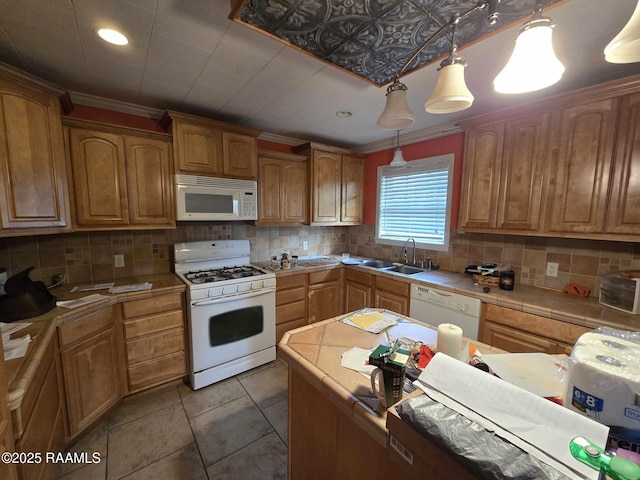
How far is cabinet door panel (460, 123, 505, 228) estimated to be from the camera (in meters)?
2.13

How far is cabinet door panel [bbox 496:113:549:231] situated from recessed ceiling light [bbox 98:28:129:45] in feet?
8.67

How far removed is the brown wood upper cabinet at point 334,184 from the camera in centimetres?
312

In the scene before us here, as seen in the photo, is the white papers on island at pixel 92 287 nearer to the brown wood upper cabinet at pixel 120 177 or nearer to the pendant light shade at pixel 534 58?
the brown wood upper cabinet at pixel 120 177

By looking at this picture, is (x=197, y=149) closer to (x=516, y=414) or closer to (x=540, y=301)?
(x=516, y=414)

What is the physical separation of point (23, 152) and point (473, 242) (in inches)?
137

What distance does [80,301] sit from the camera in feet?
5.68

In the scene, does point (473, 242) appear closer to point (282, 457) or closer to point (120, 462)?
point (282, 457)

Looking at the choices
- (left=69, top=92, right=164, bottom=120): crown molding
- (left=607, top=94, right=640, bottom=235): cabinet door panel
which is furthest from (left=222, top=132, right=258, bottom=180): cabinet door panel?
(left=607, top=94, right=640, bottom=235): cabinet door panel

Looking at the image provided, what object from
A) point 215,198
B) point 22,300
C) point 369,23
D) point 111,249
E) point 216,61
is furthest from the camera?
point 215,198

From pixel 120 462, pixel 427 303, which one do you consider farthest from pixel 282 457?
pixel 427 303

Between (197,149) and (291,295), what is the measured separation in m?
1.70

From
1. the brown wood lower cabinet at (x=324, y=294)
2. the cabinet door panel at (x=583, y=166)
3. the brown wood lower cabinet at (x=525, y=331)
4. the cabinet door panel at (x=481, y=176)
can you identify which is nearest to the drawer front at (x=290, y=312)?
the brown wood lower cabinet at (x=324, y=294)

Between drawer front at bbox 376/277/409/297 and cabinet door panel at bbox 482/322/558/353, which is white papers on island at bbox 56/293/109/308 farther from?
cabinet door panel at bbox 482/322/558/353

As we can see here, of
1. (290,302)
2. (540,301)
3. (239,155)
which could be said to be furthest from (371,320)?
(239,155)
